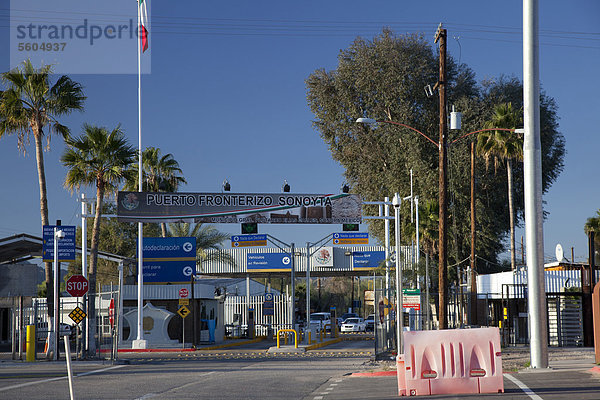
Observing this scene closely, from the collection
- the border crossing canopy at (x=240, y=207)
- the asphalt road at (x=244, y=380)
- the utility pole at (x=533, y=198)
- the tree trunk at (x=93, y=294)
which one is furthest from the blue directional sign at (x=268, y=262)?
the utility pole at (x=533, y=198)

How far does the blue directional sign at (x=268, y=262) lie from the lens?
57.9m

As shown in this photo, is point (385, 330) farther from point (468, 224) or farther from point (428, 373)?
point (468, 224)

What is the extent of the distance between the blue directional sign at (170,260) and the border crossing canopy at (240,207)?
10320 millimetres

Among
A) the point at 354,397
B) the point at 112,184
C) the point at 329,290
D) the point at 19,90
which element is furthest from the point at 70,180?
the point at 329,290

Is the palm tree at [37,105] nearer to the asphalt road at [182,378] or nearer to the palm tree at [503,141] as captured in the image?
the asphalt road at [182,378]

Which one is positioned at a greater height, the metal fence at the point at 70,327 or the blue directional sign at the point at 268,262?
the blue directional sign at the point at 268,262

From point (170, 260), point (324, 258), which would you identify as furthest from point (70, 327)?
point (324, 258)

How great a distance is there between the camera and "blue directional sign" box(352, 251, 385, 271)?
5725 centimetres

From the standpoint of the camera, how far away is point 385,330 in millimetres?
26688

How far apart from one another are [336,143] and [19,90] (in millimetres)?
26300

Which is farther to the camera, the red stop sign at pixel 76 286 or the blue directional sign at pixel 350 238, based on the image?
the blue directional sign at pixel 350 238

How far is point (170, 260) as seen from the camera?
43531mm

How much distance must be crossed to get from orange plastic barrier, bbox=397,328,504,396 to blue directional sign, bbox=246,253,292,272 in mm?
43640

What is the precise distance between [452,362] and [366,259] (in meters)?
43.3
